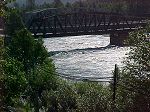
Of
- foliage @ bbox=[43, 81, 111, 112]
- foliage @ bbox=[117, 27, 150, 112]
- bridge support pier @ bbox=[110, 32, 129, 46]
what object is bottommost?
bridge support pier @ bbox=[110, 32, 129, 46]

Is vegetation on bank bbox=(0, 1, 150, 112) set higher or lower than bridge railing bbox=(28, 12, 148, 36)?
higher

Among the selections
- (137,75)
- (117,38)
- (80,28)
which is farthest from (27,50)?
(80,28)

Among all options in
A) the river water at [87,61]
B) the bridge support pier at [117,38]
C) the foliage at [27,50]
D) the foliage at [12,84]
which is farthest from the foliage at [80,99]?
the bridge support pier at [117,38]

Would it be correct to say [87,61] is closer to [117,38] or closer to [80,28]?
[117,38]

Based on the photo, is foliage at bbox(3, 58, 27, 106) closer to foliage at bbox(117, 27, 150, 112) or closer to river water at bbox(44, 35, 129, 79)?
foliage at bbox(117, 27, 150, 112)

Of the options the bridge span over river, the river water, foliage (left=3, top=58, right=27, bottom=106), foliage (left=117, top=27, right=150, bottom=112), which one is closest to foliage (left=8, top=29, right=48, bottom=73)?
the river water

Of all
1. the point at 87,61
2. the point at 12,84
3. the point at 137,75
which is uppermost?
the point at 137,75

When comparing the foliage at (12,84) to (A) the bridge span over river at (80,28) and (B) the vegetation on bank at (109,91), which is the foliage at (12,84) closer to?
(B) the vegetation on bank at (109,91)

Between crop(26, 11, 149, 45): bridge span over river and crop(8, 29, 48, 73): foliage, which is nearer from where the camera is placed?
crop(8, 29, 48, 73): foliage

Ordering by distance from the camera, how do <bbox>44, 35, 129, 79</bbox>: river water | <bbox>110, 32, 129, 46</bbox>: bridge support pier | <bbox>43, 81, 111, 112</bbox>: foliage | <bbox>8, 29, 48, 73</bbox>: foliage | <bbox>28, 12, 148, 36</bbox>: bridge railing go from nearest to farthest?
<bbox>43, 81, 111, 112</bbox>: foliage
<bbox>8, 29, 48, 73</bbox>: foliage
<bbox>44, 35, 129, 79</bbox>: river water
<bbox>28, 12, 148, 36</bbox>: bridge railing
<bbox>110, 32, 129, 46</bbox>: bridge support pier

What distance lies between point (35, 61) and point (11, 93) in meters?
16.0

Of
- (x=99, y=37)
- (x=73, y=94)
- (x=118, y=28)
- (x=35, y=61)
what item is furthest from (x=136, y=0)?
(x=73, y=94)

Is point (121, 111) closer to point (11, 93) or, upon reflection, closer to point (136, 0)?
point (11, 93)

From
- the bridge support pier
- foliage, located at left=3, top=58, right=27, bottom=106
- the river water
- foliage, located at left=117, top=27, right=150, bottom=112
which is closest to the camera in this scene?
foliage, located at left=117, top=27, right=150, bottom=112
